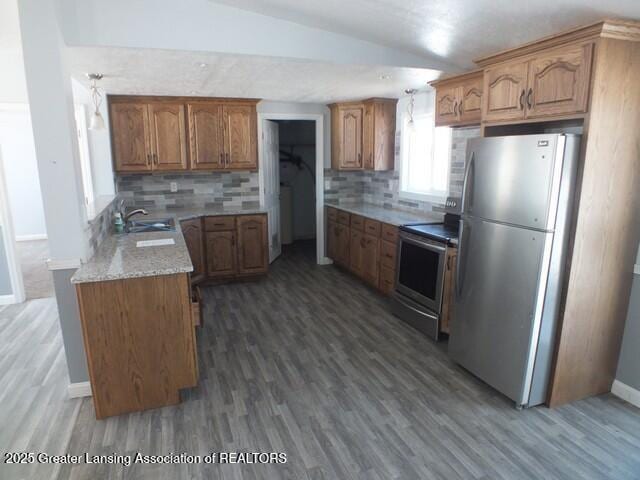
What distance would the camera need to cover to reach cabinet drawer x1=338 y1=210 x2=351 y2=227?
5.14 m

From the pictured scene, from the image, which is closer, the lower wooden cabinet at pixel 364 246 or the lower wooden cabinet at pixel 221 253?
the lower wooden cabinet at pixel 364 246

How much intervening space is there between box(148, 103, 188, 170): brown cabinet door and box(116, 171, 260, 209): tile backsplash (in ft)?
1.19

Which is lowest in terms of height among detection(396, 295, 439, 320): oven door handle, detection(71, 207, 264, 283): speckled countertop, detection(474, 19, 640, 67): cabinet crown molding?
detection(396, 295, 439, 320): oven door handle

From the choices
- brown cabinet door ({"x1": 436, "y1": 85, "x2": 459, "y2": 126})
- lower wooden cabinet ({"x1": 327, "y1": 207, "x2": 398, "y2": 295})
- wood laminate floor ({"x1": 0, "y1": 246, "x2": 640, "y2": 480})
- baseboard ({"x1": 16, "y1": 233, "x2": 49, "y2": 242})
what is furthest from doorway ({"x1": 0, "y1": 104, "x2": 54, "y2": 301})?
brown cabinet door ({"x1": 436, "y1": 85, "x2": 459, "y2": 126})

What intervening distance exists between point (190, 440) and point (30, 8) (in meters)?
2.61

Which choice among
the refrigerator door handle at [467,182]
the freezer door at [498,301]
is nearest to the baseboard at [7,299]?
the freezer door at [498,301]

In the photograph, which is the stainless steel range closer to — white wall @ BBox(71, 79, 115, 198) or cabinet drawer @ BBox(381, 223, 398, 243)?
cabinet drawer @ BBox(381, 223, 398, 243)

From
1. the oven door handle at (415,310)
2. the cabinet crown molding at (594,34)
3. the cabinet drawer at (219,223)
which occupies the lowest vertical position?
the oven door handle at (415,310)

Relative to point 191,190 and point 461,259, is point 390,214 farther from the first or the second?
point 191,190

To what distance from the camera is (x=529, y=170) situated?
2.29m

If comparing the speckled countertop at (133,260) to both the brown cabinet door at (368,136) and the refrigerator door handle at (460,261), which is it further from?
the brown cabinet door at (368,136)

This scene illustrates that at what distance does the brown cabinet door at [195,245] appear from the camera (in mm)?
4534

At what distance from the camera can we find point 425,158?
15.1ft

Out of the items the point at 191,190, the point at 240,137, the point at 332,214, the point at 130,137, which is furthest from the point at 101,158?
the point at 332,214
